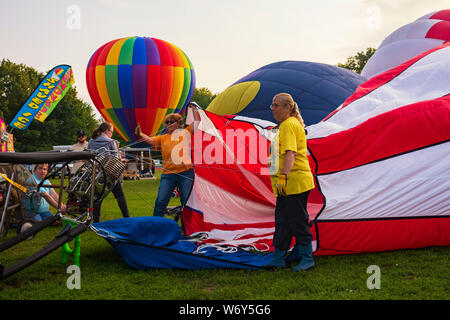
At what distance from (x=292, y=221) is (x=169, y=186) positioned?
1.92 meters

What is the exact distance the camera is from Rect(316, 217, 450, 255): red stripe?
3679 mm

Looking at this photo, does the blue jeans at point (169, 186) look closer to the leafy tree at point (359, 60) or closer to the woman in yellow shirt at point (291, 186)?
the woman in yellow shirt at point (291, 186)

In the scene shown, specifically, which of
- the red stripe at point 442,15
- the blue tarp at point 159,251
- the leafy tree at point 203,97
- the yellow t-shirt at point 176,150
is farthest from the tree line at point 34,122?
the blue tarp at point 159,251

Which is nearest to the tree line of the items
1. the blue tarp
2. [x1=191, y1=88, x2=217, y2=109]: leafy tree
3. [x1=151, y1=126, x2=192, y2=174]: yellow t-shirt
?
[x1=191, y1=88, x2=217, y2=109]: leafy tree

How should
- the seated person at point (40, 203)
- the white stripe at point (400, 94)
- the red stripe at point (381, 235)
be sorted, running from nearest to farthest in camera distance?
the red stripe at point (381, 235) < the white stripe at point (400, 94) < the seated person at point (40, 203)

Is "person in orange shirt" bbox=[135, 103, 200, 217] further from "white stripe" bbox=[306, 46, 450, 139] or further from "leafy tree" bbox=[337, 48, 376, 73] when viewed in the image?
"leafy tree" bbox=[337, 48, 376, 73]

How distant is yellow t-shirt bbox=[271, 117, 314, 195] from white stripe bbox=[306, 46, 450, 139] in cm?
113

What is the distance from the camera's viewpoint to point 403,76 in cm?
507

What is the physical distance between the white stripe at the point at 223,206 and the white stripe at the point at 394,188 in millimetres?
1197

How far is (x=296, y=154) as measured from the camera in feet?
11.1

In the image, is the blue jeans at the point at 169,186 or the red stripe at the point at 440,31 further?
the red stripe at the point at 440,31

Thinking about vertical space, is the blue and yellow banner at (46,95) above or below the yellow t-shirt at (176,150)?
above

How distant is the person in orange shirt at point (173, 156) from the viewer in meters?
4.80

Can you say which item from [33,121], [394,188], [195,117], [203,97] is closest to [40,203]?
[195,117]
